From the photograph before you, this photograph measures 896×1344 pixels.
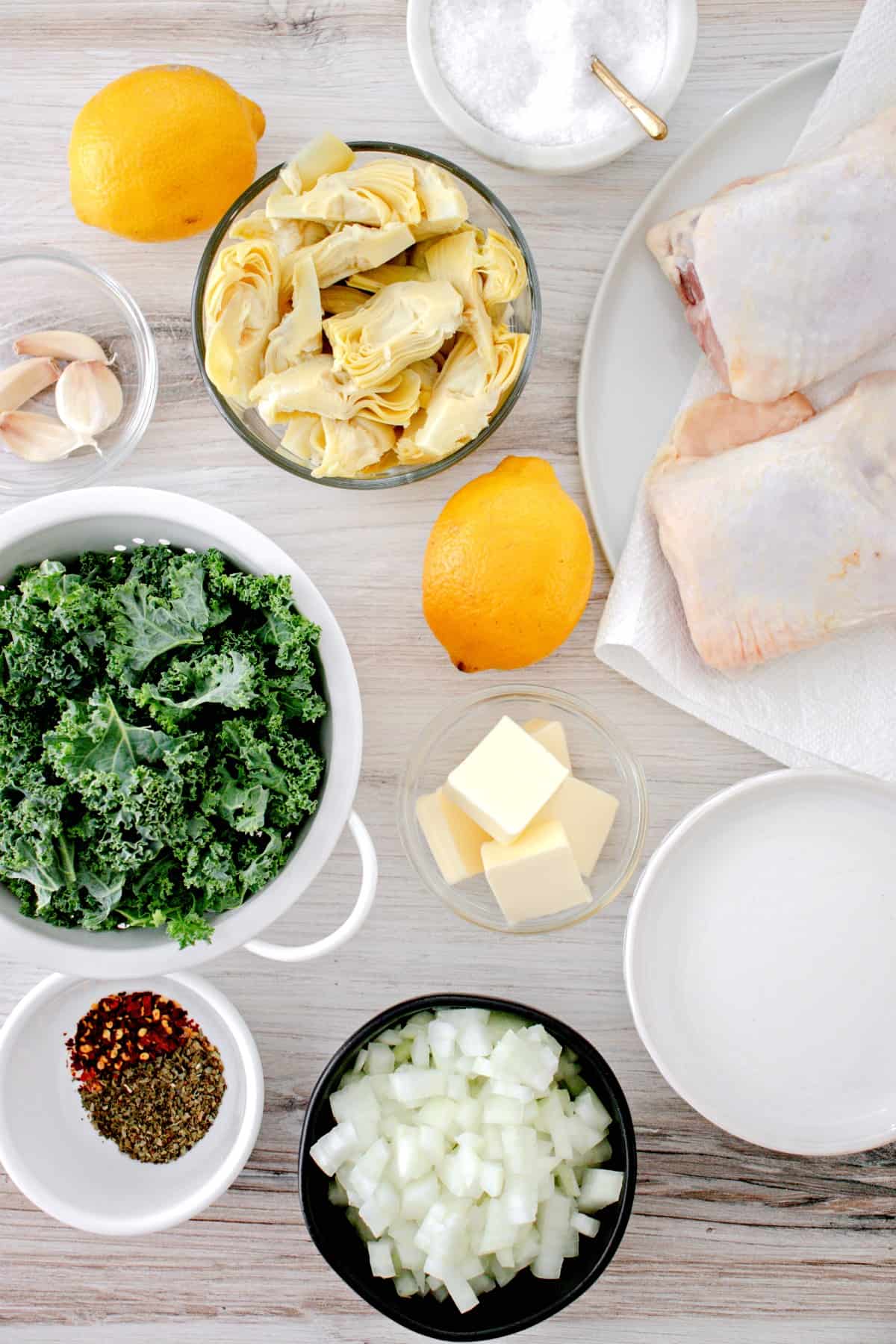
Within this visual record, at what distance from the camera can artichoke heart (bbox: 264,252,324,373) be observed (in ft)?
3.25

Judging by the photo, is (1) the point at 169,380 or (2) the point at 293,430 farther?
(1) the point at 169,380

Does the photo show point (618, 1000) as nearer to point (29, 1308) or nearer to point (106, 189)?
point (29, 1308)

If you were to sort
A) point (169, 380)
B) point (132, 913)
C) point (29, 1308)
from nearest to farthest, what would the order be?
1. point (132, 913)
2. point (169, 380)
3. point (29, 1308)

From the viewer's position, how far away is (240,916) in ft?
3.12

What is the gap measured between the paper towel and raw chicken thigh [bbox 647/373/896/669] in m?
0.03

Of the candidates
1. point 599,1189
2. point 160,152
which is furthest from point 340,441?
point 599,1189

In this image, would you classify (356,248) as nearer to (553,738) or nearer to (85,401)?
(85,401)

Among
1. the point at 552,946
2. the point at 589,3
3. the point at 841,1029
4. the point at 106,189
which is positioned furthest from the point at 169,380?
the point at 841,1029

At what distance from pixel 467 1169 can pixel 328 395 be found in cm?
82

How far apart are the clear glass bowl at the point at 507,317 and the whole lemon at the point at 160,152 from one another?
3 centimetres

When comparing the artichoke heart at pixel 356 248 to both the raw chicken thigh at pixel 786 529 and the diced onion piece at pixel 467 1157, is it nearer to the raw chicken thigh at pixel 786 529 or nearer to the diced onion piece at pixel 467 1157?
the raw chicken thigh at pixel 786 529

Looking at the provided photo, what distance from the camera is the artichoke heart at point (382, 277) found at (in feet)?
3.38

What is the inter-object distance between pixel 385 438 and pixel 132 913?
19.7 inches

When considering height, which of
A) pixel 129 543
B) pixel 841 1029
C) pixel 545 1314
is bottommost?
pixel 545 1314
